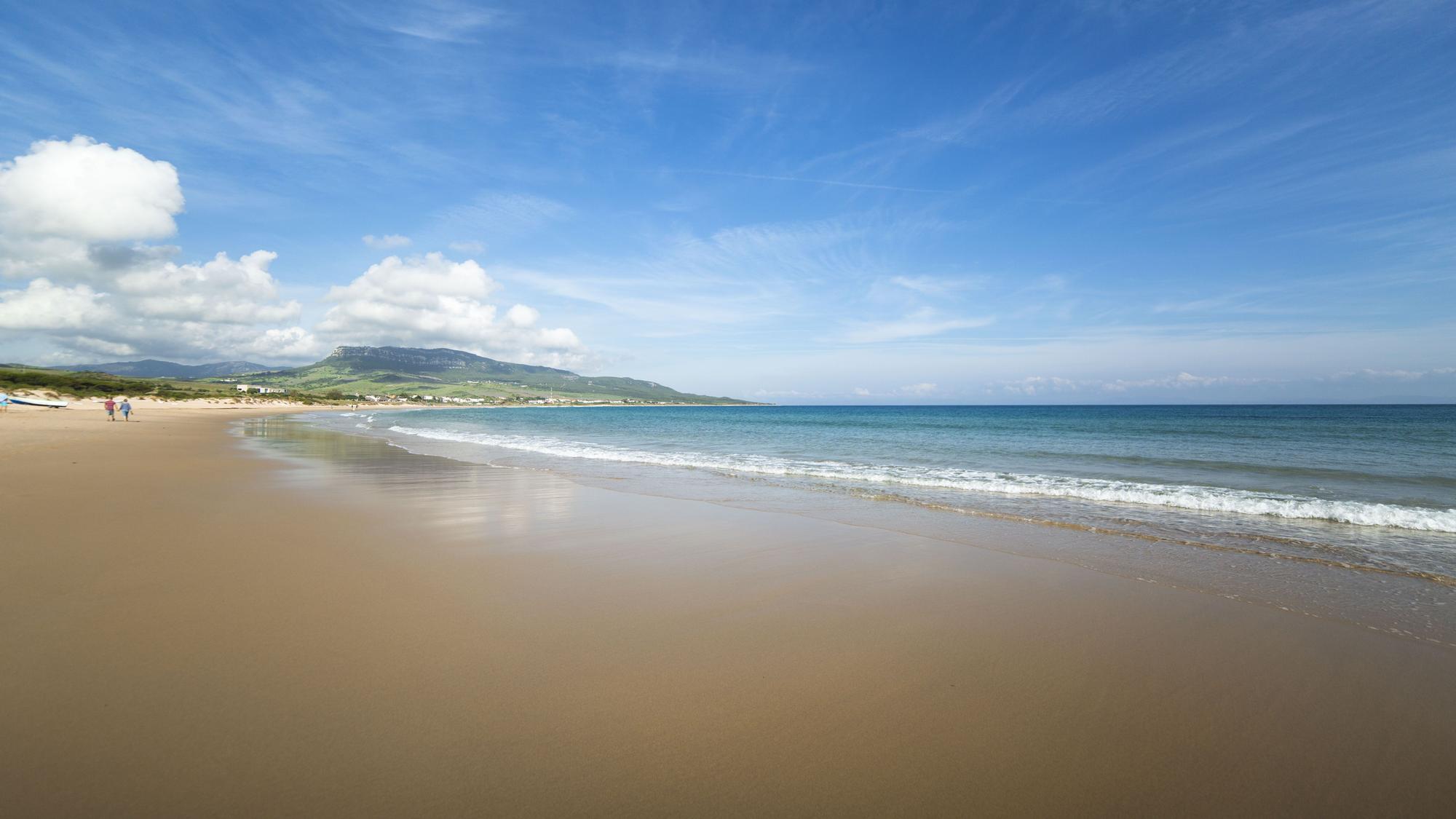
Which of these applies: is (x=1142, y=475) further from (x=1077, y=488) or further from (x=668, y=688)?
(x=668, y=688)

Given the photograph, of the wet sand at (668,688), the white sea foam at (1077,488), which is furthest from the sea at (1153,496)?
the wet sand at (668,688)

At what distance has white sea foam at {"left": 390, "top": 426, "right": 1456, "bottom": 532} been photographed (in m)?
11.7

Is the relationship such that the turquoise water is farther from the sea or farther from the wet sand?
the wet sand

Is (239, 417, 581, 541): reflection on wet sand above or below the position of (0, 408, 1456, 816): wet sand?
below

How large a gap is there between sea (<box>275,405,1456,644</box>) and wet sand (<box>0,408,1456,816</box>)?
1553 mm

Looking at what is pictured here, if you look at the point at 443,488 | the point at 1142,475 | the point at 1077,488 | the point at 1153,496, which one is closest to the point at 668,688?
the point at 443,488

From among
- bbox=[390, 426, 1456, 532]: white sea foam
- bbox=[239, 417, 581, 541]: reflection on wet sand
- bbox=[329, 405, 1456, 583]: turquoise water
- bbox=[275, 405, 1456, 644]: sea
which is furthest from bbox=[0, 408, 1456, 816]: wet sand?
bbox=[390, 426, 1456, 532]: white sea foam

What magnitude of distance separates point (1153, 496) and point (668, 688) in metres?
14.4

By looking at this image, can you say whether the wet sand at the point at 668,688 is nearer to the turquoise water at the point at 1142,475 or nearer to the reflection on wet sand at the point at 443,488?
the reflection on wet sand at the point at 443,488

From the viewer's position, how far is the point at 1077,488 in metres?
15.4

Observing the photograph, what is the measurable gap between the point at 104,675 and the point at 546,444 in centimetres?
2799

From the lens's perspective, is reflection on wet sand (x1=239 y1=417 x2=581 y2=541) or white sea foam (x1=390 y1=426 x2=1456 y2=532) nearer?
reflection on wet sand (x1=239 y1=417 x2=581 y2=541)

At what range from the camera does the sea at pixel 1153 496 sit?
777 centimetres

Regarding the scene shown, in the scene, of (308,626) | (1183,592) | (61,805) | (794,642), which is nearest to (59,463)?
(308,626)
